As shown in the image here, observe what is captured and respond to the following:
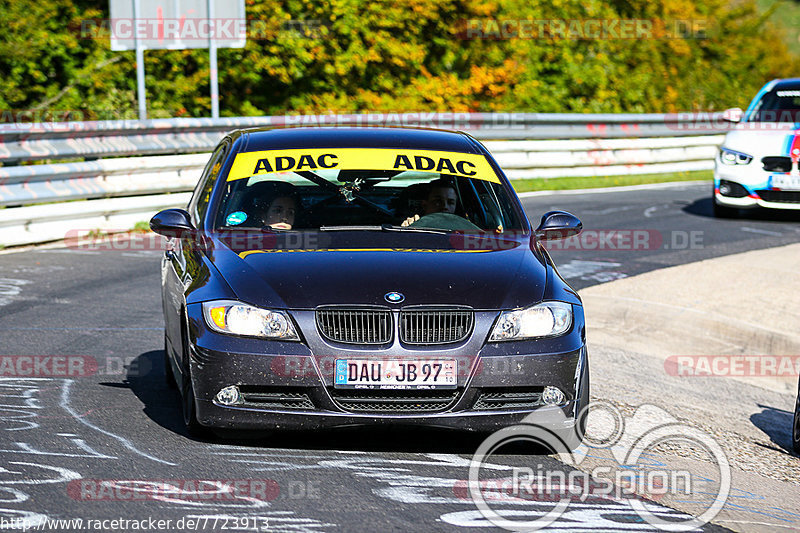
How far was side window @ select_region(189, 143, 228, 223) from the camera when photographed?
692cm

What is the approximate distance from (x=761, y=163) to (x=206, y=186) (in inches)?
423

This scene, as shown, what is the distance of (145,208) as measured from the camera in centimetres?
1417

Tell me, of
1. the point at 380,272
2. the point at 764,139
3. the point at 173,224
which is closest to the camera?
the point at 380,272

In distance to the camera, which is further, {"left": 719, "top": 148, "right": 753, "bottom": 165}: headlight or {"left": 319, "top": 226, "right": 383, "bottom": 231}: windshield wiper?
{"left": 719, "top": 148, "right": 753, "bottom": 165}: headlight

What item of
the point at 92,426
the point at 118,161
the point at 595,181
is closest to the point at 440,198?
the point at 92,426

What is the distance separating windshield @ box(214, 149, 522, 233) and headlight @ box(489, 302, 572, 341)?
1.09 metres

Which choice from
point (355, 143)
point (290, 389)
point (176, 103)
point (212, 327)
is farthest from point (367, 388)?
point (176, 103)

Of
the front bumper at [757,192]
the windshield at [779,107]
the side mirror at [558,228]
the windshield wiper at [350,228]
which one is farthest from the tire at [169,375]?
the windshield at [779,107]

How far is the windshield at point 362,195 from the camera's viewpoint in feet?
21.7

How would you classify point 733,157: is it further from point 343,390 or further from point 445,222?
point 343,390

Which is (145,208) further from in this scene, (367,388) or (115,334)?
(367,388)

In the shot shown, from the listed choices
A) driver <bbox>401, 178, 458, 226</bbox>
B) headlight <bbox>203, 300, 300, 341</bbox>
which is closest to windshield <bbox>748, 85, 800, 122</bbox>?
driver <bbox>401, 178, 458, 226</bbox>

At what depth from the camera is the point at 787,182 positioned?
15977mm

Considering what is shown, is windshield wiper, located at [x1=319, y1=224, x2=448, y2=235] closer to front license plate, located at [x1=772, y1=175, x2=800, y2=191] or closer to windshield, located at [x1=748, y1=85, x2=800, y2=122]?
front license plate, located at [x1=772, y1=175, x2=800, y2=191]
